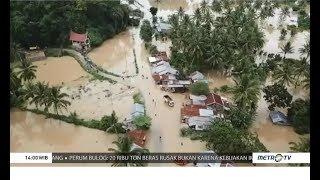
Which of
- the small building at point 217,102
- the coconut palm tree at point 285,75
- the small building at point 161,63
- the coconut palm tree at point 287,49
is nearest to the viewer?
the small building at point 217,102

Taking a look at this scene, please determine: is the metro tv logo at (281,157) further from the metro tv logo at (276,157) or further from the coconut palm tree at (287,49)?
the coconut palm tree at (287,49)

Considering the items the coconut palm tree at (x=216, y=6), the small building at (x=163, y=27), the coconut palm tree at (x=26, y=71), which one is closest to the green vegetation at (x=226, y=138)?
the coconut palm tree at (x=26, y=71)

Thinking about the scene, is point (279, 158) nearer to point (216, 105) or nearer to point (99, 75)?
point (216, 105)

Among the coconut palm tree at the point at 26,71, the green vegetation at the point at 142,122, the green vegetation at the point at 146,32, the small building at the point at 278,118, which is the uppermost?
the green vegetation at the point at 146,32

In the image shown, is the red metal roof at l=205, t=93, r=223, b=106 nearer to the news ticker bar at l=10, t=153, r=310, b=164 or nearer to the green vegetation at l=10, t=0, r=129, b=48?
the news ticker bar at l=10, t=153, r=310, b=164

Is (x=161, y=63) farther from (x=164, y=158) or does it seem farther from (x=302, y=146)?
(x=302, y=146)

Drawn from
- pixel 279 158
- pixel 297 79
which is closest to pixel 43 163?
pixel 279 158
